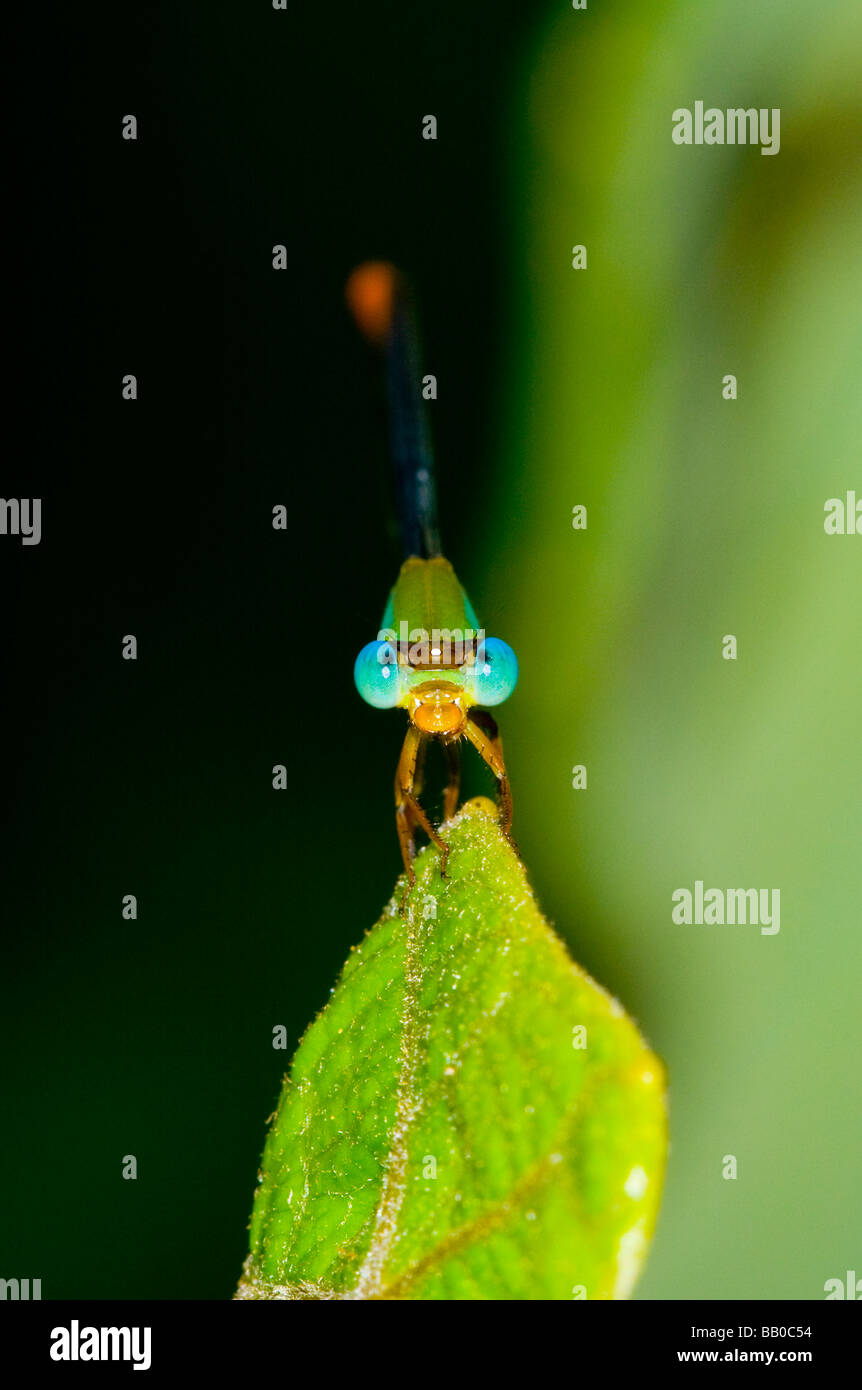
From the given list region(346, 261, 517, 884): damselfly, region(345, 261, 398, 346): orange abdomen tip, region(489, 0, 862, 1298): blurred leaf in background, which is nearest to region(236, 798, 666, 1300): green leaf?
region(346, 261, 517, 884): damselfly

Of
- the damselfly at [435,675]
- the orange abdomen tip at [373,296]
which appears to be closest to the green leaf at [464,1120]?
the damselfly at [435,675]

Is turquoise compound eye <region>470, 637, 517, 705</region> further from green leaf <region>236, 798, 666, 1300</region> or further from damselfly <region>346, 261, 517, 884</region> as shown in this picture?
green leaf <region>236, 798, 666, 1300</region>

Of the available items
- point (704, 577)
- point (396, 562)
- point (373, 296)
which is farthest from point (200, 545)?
point (704, 577)

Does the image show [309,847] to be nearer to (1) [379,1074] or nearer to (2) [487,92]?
(1) [379,1074]

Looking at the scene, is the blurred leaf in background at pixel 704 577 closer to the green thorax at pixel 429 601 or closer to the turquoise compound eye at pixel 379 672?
the green thorax at pixel 429 601

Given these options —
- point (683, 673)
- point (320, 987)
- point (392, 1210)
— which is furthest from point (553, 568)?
point (392, 1210)
